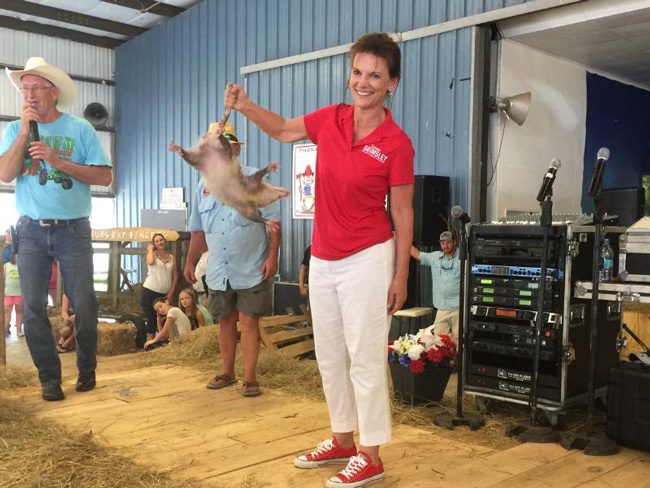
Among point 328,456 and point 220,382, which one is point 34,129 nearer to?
point 220,382

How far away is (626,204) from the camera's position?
6.81 meters

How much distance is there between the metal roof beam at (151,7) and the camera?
30.9 feet

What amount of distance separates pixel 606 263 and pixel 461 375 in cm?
92

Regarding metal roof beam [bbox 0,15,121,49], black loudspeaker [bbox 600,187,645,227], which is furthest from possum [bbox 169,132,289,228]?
metal roof beam [bbox 0,15,121,49]

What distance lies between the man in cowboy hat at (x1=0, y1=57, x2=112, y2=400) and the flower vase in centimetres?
176

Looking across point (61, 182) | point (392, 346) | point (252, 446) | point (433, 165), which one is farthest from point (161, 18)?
point (252, 446)

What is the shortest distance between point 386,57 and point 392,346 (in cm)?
203

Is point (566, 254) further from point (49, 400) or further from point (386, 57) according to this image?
point (49, 400)

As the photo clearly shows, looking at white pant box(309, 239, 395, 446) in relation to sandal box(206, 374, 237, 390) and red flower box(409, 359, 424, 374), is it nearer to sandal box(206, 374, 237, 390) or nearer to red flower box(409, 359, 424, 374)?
red flower box(409, 359, 424, 374)

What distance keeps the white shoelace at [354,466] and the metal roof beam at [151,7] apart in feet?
27.4

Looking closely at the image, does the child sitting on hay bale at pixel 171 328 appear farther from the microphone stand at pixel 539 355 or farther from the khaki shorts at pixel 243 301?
the microphone stand at pixel 539 355

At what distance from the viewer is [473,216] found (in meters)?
5.62

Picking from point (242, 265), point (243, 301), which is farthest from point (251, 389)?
point (242, 265)

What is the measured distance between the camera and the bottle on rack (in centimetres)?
339
